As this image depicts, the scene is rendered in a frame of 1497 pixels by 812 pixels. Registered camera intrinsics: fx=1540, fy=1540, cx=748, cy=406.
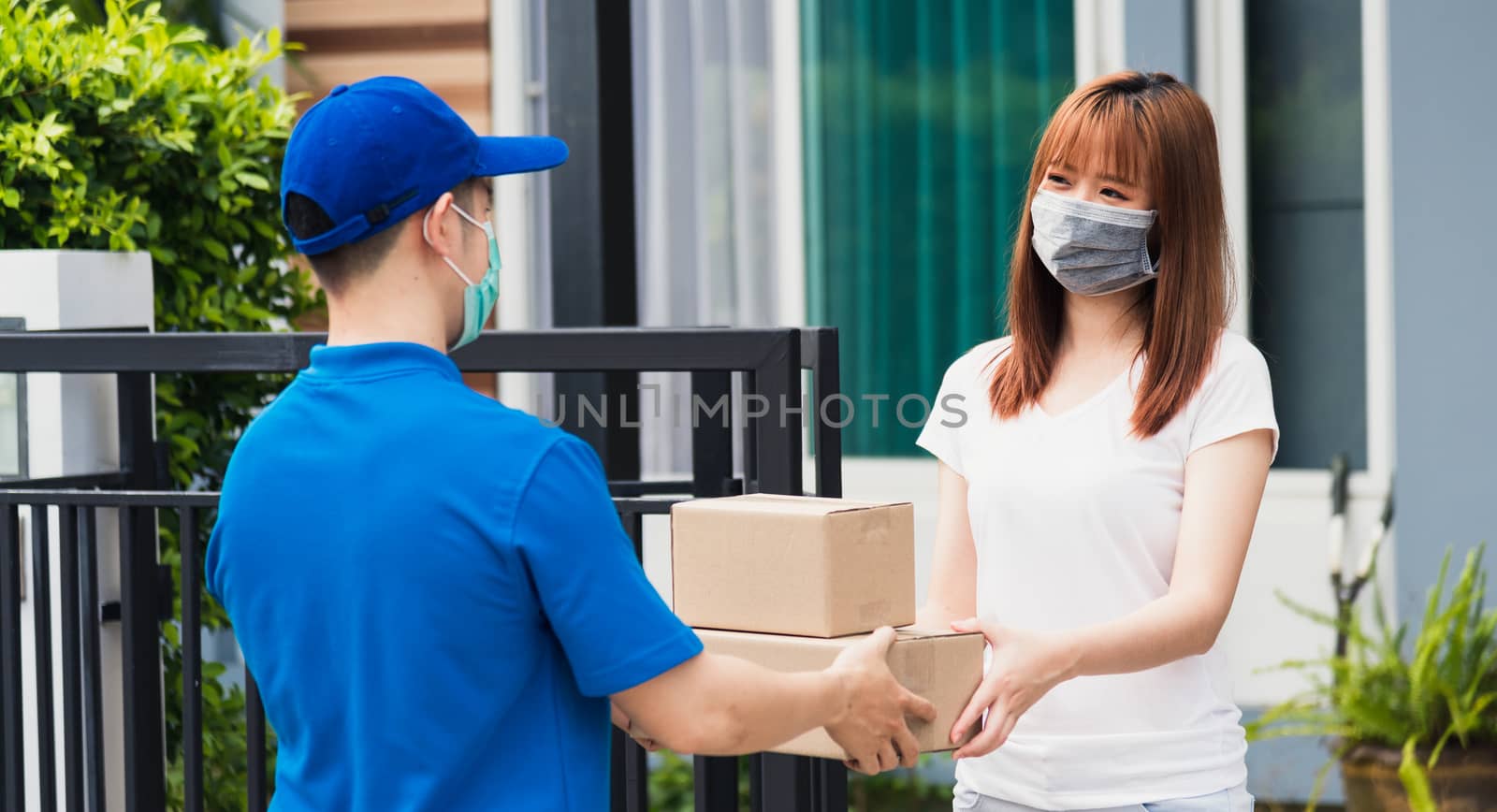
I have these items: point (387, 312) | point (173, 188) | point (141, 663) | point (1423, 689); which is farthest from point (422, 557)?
point (1423, 689)

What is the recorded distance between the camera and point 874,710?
171cm

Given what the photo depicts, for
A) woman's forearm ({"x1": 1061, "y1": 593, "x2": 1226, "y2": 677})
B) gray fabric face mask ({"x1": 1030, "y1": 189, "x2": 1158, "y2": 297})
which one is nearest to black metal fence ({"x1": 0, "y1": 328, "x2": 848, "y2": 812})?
gray fabric face mask ({"x1": 1030, "y1": 189, "x2": 1158, "y2": 297})

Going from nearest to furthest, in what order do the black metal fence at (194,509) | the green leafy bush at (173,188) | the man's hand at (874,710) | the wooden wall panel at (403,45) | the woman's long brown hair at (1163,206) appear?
1. the man's hand at (874,710)
2. the woman's long brown hair at (1163,206)
3. the black metal fence at (194,509)
4. the green leafy bush at (173,188)
5. the wooden wall panel at (403,45)

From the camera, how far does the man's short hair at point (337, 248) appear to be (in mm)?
1433

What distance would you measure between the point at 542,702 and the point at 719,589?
446 millimetres

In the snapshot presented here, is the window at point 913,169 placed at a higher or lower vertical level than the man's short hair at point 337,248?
higher

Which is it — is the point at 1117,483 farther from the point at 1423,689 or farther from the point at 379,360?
the point at 1423,689

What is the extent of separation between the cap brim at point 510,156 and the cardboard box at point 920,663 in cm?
61

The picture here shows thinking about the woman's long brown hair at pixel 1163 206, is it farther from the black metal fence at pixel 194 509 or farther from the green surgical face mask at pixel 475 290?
the green surgical face mask at pixel 475 290

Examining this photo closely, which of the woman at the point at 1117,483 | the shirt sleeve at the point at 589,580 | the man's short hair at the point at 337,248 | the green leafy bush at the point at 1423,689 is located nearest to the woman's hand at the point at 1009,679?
the woman at the point at 1117,483

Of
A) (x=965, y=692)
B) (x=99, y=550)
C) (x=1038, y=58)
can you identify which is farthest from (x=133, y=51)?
(x=1038, y=58)

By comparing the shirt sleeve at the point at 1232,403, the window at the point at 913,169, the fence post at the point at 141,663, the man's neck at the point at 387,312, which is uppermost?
the window at the point at 913,169

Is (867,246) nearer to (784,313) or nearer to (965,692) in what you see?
(784,313)

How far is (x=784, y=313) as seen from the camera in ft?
18.0
